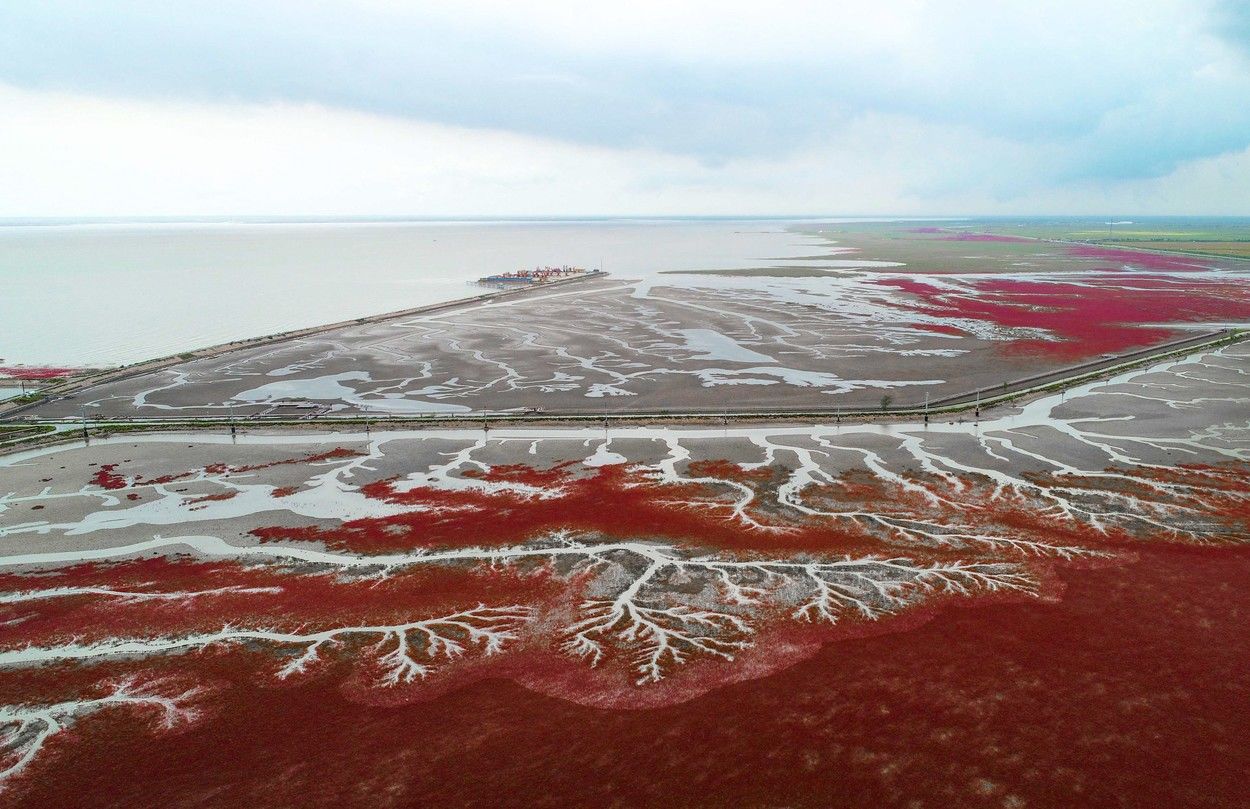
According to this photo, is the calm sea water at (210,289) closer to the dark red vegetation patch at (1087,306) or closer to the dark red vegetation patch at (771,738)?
the dark red vegetation patch at (771,738)

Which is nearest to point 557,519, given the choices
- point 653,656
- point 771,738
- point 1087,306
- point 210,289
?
point 653,656

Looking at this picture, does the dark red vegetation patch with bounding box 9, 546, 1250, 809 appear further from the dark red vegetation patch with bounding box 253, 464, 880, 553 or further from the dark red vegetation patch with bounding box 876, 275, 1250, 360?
the dark red vegetation patch with bounding box 876, 275, 1250, 360

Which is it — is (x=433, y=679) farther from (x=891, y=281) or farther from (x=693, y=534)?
(x=891, y=281)

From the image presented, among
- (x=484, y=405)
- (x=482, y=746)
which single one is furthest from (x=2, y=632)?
(x=484, y=405)

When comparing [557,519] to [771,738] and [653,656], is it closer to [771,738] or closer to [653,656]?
[653,656]

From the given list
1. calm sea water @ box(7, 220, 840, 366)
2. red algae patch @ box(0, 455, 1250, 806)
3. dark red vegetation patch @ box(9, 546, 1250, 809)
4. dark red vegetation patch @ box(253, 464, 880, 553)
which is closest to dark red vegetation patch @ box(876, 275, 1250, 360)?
red algae patch @ box(0, 455, 1250, 806)

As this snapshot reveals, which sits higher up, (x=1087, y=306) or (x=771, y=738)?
(x=1087, y=306)

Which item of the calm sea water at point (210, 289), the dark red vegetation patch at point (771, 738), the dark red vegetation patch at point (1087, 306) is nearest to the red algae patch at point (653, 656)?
the dark red vegetation patch at point (771, 738)
